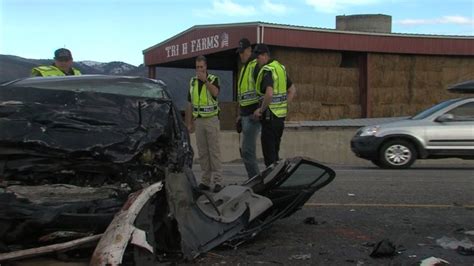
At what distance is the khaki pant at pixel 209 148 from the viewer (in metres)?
7.47

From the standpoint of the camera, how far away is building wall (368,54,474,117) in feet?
78.1

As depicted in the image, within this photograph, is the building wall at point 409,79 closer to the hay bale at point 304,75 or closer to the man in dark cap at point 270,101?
the hay bale at point 304,75

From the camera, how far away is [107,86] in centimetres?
467

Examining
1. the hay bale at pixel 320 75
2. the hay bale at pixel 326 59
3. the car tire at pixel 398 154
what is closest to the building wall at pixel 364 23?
the hay bale at pixel 326 59

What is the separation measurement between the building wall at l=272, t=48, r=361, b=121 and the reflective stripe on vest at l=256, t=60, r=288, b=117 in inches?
592

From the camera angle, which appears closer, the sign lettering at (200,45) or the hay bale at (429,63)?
the sign lettering at (200,45)

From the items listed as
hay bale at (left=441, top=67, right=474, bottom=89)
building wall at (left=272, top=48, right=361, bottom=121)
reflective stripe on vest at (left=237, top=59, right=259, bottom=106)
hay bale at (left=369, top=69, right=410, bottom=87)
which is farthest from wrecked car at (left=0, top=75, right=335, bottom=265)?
hay bale at (left=441, top=67, right=474, bottom=89)

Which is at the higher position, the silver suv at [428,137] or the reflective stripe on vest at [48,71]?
the reflective stripe on vest at [48,71]

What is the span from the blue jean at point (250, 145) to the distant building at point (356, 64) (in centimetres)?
1439

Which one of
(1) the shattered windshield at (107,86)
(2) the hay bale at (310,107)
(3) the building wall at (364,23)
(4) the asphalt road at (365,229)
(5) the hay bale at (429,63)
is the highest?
(3) the building wall at (364,23)

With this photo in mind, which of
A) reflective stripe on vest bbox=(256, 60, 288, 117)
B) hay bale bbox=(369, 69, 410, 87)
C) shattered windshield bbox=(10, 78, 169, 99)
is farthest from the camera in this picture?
hay bale bbox=(369, 69, 410, 87)

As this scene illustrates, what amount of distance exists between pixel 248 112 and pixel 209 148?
70cm

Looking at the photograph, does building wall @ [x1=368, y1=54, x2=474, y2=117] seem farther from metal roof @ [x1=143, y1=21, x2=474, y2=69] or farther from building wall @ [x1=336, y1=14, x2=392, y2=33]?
building wall @ [x1=336, y1=14, x2=392, y2=33]

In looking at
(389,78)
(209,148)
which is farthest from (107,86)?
(389,78)
